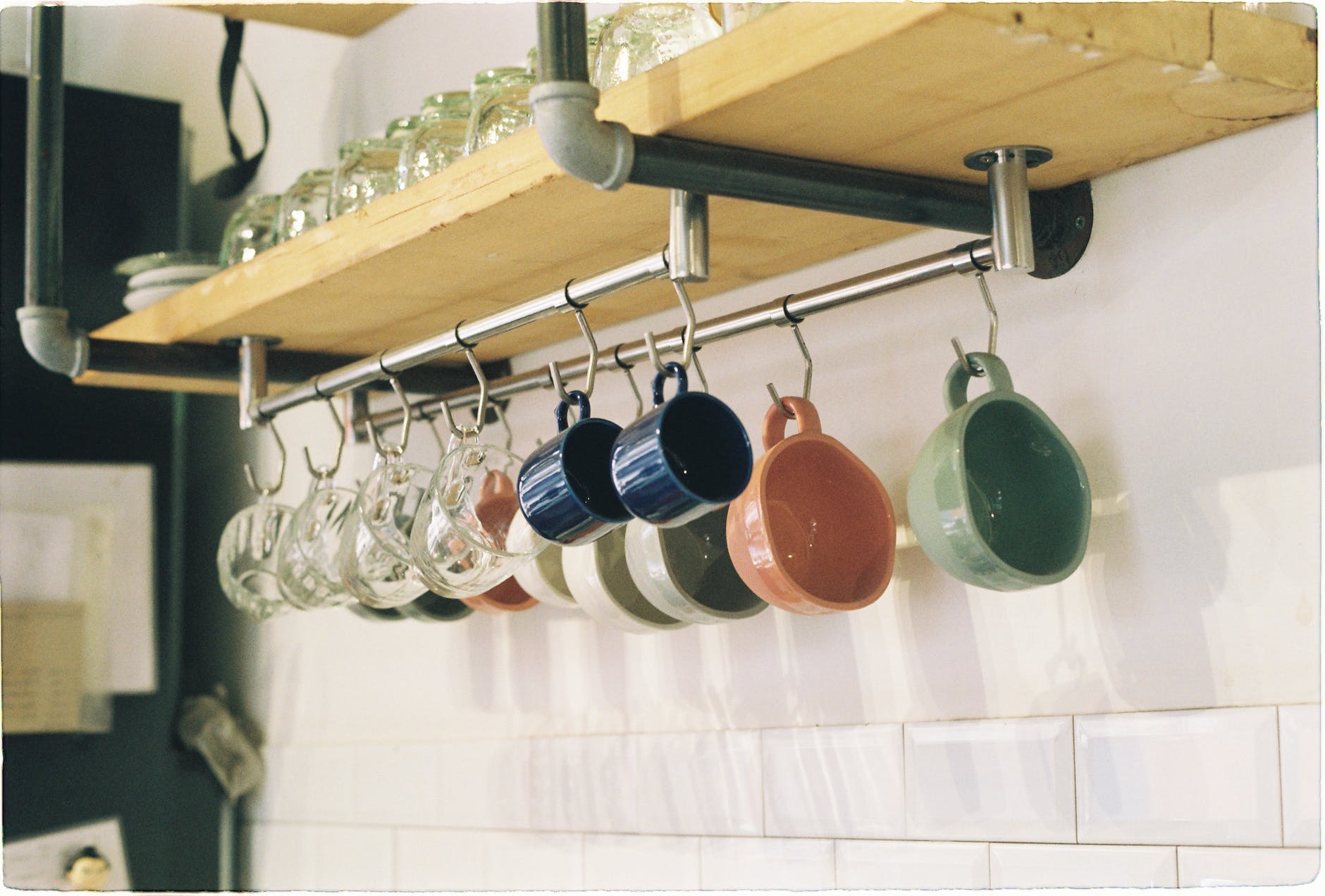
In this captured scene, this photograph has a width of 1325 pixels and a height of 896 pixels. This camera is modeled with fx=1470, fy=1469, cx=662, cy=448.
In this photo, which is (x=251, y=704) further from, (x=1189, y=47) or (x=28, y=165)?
(x=1189, y=47)

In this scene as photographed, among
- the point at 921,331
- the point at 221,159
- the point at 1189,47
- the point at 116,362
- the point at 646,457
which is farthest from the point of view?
the point at 221,159

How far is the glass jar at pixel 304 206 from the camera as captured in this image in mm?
1634

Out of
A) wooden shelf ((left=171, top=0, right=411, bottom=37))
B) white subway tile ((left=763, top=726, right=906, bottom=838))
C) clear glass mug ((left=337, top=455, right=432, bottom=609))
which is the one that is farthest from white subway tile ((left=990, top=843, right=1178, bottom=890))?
wooden shelf ((left=171, top=0, right=411, bottom=37))

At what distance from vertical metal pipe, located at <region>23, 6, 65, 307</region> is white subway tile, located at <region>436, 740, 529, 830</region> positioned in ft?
2.38

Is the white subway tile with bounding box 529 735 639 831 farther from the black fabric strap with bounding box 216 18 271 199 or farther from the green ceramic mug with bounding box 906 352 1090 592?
the black fabric strap with bounding box 216 18 271 199

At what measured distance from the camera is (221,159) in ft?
8.45

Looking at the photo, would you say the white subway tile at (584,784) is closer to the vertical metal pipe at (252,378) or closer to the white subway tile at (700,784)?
the white subway tile at (700,784)

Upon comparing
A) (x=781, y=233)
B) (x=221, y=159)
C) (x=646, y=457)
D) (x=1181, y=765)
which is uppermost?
(x=221, y=159)

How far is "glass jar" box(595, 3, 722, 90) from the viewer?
45.9 inches

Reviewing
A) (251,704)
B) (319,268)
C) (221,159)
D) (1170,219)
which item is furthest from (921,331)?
(221,159)

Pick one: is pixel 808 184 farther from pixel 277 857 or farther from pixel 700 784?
pixel 277 857

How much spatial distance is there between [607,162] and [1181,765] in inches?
23.3

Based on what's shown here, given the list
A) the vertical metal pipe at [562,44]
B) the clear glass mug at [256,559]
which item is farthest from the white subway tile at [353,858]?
the vertical metal pipe at [562,44]

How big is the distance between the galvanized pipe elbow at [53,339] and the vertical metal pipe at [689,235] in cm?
88
